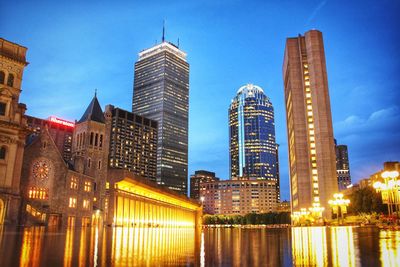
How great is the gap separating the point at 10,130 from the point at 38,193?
11962 millimetres

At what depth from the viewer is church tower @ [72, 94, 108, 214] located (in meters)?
71.0

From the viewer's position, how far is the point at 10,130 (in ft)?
170

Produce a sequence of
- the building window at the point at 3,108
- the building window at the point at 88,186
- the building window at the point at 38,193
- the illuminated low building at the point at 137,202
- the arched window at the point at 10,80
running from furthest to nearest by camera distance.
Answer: the building window at the point at 88,186 → the illuminated low building at the point at 137,202 → the building window at the point at 38,193 → the arched window at the point at 10,80 → the building window at the point at 3,108

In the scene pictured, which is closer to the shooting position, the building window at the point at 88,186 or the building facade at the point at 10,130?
the building facade at the point at 10,130

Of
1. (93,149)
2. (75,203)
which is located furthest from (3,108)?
(93,149)

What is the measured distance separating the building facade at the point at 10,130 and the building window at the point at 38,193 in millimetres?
4751

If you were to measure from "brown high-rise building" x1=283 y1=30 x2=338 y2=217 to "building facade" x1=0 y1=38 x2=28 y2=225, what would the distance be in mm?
91169

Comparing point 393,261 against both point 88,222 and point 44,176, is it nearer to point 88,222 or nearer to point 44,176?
point 44,176

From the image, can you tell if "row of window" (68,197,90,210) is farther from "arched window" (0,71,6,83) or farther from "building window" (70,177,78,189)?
"arched window" (0,71,6,83)

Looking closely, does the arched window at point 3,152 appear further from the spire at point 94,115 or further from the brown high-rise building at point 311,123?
the brown high-rise building at point 311,123

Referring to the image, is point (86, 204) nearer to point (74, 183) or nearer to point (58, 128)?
point (74, 183)

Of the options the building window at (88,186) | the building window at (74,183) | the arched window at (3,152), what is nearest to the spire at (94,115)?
the building window at (88,186)

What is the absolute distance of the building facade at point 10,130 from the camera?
49.5 m

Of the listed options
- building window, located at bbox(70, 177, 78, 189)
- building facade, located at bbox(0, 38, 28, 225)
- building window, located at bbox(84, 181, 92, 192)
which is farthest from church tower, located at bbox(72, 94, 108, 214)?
building facade, located at bbox(0, 38, 28, 225)
